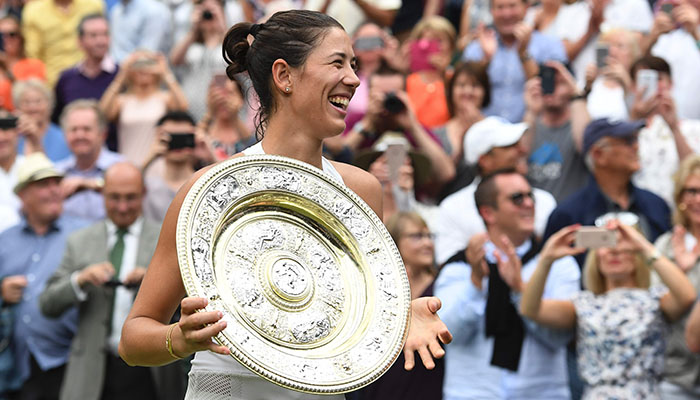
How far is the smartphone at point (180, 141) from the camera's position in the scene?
7.96 meters

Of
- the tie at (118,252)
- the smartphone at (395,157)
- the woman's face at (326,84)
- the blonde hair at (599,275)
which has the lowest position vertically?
the blonde hair at (599,275)

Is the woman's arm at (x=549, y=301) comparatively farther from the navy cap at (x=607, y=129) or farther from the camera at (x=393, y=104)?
the camera at (x=393, y=104)

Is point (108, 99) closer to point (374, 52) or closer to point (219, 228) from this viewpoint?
point (374, 52)

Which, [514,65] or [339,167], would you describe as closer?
[339,167]

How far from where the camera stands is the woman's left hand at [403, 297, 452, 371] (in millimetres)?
3203

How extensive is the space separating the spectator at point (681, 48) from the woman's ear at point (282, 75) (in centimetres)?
570

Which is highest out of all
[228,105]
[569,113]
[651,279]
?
[228,105]

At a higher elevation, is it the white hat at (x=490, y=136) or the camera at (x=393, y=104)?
the camera at (x=393, y=104)

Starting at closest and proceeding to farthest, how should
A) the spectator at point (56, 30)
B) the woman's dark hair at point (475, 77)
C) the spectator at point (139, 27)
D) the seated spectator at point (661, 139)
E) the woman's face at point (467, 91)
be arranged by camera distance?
1. the seated spectator at point (661, 139)
2. the woman's face at point (467, 91)
3. the woman's dark hair at point (475, 77)
4. the spectator at point (139, 27)
5. the spectator at point (56, 30)

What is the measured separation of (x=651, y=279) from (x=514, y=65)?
9.97ft

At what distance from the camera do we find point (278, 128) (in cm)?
350

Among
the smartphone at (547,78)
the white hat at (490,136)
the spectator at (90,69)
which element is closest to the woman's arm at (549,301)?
the white hat at (490,136)

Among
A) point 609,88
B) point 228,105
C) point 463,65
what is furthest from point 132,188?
point 609,88

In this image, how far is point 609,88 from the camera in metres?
8.45
